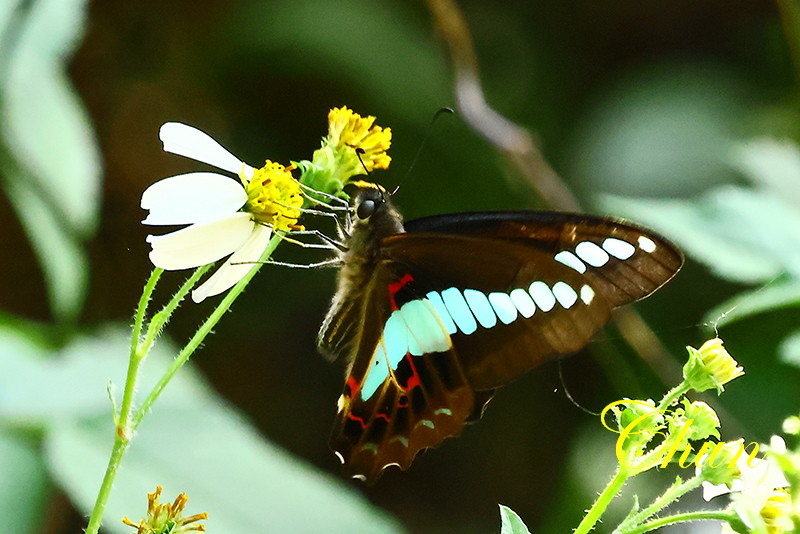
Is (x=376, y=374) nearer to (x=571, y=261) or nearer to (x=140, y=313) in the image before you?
(x=571, y=261)

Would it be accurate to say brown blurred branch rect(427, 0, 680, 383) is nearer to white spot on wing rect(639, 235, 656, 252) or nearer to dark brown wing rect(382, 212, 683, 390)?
dark brown wing rect(382, 212, 683, 390)

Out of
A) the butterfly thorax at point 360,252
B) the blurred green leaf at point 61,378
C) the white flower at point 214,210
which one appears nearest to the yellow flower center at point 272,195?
the white flower at point 214,210

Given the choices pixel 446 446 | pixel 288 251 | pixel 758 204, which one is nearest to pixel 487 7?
pixel 288 251

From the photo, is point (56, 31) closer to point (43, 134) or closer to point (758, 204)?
point (43, 134)

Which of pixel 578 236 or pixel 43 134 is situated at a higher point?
pixel 43 134

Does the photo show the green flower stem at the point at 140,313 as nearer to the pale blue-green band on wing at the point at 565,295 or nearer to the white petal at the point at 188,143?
the white petal at the point at 188,143
